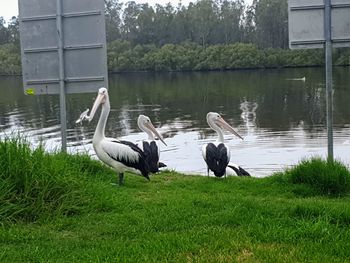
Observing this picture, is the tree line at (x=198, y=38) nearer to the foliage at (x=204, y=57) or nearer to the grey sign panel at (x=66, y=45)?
the foliage at (x=204, y=57)

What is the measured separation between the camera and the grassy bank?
4.24m

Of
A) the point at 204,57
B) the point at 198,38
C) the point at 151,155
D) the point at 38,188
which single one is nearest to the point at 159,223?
the point at 38,188

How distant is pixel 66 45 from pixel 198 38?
94893 millimetres

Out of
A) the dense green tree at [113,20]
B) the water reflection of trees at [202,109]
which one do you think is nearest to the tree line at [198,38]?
the dense green tree at [113,20]

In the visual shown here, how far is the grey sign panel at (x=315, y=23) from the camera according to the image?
24.8 ft

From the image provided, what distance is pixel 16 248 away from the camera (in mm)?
4562

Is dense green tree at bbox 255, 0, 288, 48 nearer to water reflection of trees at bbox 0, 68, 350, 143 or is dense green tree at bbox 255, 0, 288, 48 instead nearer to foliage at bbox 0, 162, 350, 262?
water reflection of trees at bbox 0, 68, 350, 143

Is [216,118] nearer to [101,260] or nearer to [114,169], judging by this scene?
[114,169]

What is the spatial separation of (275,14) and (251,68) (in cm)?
1553

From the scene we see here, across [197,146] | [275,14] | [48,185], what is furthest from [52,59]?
[275,14]

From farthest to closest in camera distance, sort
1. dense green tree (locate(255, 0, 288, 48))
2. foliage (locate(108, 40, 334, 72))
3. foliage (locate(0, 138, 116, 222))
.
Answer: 1. dense green tree (locate(255, 0, 288, 48))
2. foliage (locate(108, 40, 334, 72))
3. foliage (locate(0, 138, 116, 222))

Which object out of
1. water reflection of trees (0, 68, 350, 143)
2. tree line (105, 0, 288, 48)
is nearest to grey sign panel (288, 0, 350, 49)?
water reflection of trees (0, 68, 350, 143)

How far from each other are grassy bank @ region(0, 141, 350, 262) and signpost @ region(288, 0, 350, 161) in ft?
5.54

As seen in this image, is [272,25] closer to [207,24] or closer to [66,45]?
[207,24]
